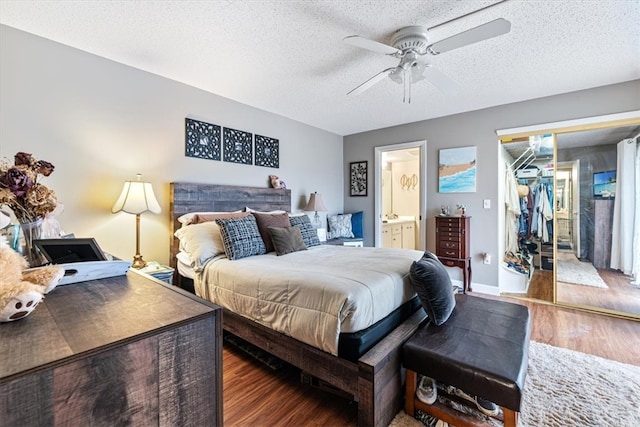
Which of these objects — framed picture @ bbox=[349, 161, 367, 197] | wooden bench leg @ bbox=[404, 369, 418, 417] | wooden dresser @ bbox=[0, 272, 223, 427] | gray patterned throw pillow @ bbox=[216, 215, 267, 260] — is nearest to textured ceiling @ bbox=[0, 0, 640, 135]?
gray patterned throw pillow @ bbox=[216, 215, 267, 260]

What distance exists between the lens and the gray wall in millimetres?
3229

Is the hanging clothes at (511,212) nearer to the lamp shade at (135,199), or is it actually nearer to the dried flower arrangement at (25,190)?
the lamp shade at (135,199)

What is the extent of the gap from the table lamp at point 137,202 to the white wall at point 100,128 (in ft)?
0.62

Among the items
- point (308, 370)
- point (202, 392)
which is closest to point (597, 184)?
point (308, 370)

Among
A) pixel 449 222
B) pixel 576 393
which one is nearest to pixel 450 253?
pixel 449 222

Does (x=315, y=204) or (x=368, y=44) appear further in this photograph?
(x=315, y=204)

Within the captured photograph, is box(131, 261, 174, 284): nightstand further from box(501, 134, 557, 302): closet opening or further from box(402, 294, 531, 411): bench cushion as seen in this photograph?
box(501, 134, 557, 302): closet opening

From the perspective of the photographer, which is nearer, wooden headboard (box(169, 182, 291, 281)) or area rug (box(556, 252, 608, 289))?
wooden headboard (box(169, 182, 291, 281))

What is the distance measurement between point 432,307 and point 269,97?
293cm

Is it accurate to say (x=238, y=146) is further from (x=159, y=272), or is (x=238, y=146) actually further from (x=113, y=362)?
(x=113, y=362)

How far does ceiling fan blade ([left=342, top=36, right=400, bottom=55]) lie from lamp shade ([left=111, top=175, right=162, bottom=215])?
2133 mm

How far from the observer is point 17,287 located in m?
0.73

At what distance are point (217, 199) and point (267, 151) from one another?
1061 mm

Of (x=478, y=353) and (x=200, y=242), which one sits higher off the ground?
(x=200, y=242)
